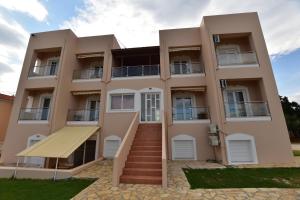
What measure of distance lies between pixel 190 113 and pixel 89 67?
12.8 metres

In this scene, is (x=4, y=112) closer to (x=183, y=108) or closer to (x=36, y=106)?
(x=36, y=106)

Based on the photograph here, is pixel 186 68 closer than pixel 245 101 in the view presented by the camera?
No

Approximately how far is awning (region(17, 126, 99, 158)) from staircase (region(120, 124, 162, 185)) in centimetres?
413

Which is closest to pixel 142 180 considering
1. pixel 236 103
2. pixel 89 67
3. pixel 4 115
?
pixel 236 103

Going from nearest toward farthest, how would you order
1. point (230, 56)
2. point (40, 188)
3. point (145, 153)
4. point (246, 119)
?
point (40, 188)
point (145, 153)
point (246, 119)
point (230, 56)

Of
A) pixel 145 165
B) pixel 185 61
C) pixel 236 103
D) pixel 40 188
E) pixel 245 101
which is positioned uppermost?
pixel 185 61

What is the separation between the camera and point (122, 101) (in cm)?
1638

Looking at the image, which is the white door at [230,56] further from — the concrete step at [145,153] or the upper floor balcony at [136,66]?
the concrete step at [145,153]

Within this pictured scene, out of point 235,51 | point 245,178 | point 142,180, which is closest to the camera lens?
point 142,180

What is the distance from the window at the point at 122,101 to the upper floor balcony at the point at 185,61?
16.9 feet

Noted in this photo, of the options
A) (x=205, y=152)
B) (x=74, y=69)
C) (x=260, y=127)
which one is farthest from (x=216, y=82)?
(x=74, y=69)

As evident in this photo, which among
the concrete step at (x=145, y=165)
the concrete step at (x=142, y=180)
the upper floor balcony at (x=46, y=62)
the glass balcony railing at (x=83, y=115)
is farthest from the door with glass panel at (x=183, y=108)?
the upper floor balcony at (x=46, y=62)

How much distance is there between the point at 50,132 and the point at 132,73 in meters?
9.53

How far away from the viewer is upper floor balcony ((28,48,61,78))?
17.6m
